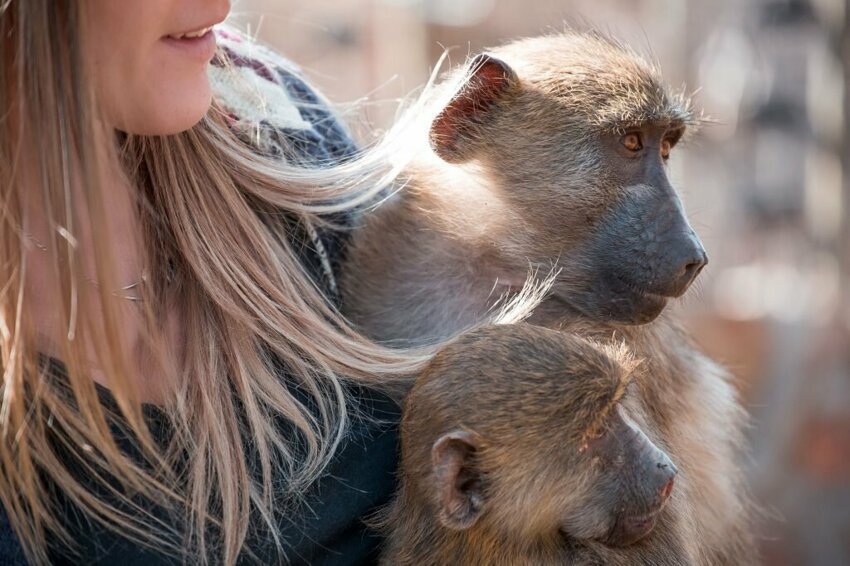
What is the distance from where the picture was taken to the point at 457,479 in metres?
1.81

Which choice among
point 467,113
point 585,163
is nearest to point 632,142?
point 585,163

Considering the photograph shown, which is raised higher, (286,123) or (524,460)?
(286,123)

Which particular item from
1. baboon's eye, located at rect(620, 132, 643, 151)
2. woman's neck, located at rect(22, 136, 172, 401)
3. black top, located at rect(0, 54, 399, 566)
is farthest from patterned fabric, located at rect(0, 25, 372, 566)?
baboon's eye, located at rect(620, 132, 643, 151)

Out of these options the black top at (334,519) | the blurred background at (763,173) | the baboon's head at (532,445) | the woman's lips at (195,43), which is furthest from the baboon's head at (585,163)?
the woman's lips at (195,43)

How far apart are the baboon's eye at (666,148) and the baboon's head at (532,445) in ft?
2.03

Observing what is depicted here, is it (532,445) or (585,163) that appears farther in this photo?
(585,163)

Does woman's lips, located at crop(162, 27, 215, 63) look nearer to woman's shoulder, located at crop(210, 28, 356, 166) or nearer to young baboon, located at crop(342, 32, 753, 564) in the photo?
woman's shoulder, located at crop(210, 28, 356, 166)

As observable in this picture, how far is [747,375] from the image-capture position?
4746 mm

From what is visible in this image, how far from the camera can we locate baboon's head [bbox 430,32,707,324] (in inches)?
84.8

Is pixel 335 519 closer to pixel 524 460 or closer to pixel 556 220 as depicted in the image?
pixel 524 460

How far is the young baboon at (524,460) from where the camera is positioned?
1829 millimetres

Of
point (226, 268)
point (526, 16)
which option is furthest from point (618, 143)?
point (526, 16)

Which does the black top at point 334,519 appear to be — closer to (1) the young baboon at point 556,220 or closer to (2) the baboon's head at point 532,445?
(2) the baboon's head at point 532,445

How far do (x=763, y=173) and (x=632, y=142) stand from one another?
4.90 metres
